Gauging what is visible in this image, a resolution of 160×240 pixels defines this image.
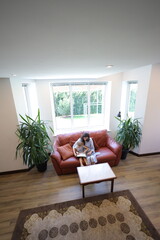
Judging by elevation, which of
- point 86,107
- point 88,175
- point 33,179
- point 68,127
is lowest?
point 33,179

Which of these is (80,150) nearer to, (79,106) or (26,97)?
(79,106)

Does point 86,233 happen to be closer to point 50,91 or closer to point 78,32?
point 78,32

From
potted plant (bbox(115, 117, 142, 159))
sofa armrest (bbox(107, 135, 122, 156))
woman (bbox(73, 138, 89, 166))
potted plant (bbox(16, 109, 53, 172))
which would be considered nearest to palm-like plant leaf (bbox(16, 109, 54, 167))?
potted plant (bbox(16, 109, 53, 172))

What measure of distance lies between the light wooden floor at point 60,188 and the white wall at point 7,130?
30cm

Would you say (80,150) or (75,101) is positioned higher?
(75,101)

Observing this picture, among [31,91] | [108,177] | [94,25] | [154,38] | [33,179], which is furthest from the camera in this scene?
[31,91]

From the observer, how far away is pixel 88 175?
6.82ft

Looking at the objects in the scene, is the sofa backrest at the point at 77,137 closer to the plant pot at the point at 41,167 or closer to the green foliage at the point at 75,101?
the plant pot at the point at 41,167

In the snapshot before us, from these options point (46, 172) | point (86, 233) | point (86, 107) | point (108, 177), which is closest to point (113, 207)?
point (108, 177)

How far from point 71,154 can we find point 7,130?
1.64m

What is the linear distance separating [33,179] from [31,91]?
2348mm

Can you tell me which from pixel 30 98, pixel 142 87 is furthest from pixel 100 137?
pixel 30 98

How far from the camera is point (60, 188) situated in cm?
230

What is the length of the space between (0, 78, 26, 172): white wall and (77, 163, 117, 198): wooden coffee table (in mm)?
1727
